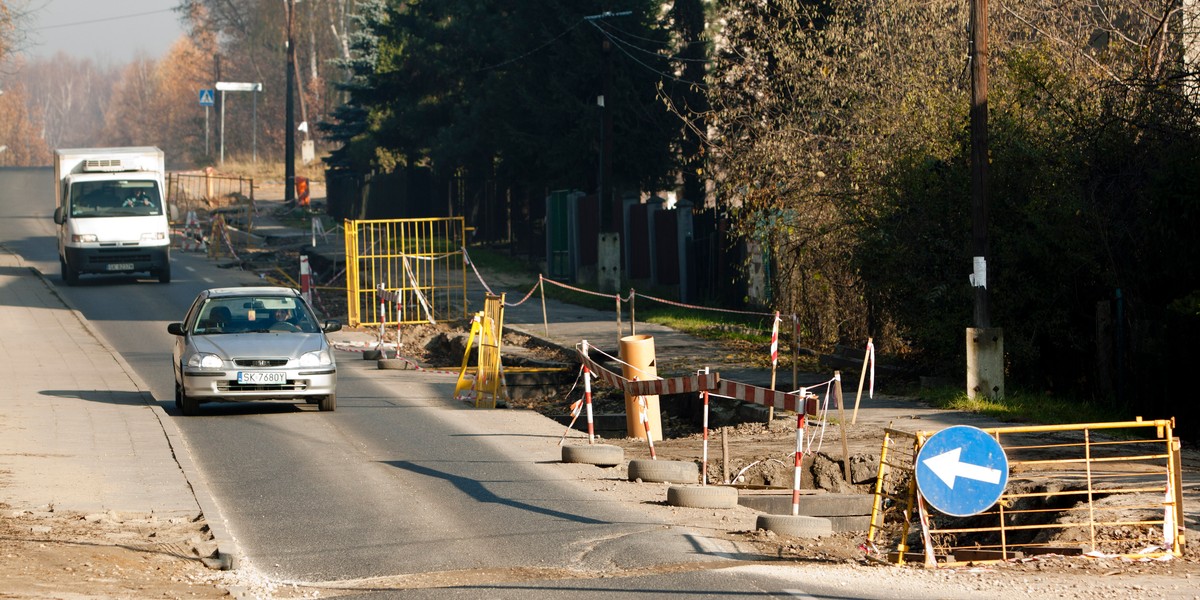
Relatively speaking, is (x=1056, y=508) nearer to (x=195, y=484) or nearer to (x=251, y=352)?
(x=195, y=484)

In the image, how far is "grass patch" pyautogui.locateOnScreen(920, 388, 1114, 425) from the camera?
51.1 ft

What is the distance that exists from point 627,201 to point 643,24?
428 centimetres

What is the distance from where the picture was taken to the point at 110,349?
23.5 metres

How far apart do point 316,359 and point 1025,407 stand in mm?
8032

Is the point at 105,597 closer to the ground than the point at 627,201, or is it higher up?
closer to the ground

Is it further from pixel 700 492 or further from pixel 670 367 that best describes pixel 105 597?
pixel 670 367

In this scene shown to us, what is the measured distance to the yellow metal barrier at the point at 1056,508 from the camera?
962cm

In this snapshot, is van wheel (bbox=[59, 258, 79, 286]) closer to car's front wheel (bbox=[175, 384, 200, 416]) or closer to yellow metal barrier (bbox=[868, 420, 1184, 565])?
car's front wheel (bbox=[175, 384, 200, 416])

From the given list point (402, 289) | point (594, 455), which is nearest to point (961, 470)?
point (594, 455)

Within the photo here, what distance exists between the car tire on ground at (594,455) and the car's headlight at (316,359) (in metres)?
4.28

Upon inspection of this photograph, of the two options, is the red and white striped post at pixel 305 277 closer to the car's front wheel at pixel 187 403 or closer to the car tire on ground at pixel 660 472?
the car's front wheel at pixel 187 403

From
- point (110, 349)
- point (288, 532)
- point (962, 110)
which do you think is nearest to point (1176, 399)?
point (962, 110)

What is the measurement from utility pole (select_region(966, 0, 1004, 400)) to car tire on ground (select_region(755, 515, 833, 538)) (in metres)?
7.16

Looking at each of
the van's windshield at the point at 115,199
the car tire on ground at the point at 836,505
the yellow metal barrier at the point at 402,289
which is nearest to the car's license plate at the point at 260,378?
the car tire on ground at the point at 836,505
